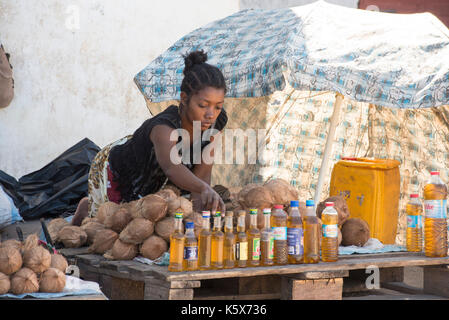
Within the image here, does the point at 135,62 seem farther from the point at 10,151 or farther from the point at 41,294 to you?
the point at 41,294

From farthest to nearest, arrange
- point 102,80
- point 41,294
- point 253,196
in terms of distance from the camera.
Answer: point 102,80, point 253,196, point 41,294

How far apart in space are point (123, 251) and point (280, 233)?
0.91 metres

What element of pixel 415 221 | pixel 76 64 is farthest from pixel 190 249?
pixel 76 64

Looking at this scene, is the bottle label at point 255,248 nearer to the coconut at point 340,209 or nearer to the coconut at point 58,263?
the coconut at point 340,209

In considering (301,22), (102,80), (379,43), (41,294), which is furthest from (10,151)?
(41,294)

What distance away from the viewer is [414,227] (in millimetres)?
4309

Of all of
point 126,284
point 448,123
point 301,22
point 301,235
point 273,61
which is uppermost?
point 301,22

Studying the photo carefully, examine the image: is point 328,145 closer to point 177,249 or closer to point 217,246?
point 217,246

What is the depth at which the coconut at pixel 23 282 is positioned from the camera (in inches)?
118

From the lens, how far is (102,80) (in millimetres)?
9164

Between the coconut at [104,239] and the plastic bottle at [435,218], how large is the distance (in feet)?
6.33

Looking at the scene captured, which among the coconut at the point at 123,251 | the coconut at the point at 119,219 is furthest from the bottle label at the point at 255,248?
the coconut at the point at 119,219

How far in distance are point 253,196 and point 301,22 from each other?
7.43 feet

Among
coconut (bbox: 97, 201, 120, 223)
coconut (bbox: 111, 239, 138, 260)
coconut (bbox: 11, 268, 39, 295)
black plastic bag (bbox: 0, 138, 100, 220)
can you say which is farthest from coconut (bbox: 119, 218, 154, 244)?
black plastic bag (bbox: 0, 138, 100, 220)
